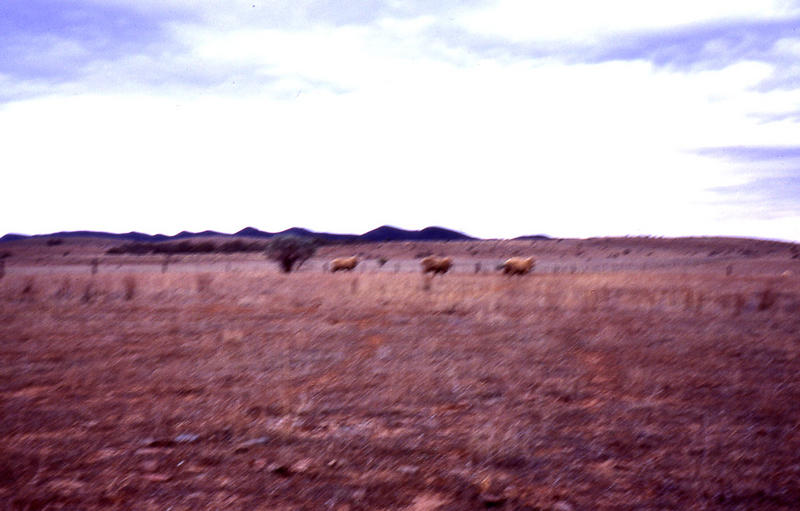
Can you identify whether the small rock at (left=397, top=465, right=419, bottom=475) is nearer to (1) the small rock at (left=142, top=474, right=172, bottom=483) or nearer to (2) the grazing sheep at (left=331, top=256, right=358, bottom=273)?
(1) the small rock at (left=142, top=474, right=172, bottom=483)

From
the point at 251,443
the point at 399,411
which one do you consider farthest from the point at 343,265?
the point at 251,443

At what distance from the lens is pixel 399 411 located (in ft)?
21.9

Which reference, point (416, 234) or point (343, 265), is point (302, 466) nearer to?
point (343, 265)

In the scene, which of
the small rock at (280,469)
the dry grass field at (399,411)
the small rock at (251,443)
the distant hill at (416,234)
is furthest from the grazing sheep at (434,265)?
the distant hill at (416,234)

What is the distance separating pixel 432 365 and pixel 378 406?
225 cm

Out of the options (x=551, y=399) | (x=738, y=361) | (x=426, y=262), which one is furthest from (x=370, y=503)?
(x=426, y=262)

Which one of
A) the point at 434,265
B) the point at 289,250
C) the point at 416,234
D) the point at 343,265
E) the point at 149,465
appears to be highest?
the point at 416,234

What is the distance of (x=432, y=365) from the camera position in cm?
898

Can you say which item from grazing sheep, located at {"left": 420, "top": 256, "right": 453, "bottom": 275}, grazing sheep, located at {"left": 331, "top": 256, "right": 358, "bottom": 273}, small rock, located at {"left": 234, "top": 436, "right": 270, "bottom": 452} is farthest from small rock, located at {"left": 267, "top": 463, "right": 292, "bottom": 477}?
grazing sheep, located at {"left": 331, "top": 256, "right": 358, "bottom": 273}

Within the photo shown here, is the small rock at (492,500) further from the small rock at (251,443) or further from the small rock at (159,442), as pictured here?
the small rock at (159,442)

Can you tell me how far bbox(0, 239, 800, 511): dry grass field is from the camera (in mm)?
4621

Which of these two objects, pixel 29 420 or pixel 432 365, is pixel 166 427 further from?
pixel 432 365

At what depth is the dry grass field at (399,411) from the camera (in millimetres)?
4621

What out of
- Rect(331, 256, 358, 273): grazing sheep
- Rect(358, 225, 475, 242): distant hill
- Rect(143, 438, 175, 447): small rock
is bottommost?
Rect(143, 438, 175, 447): small rock
